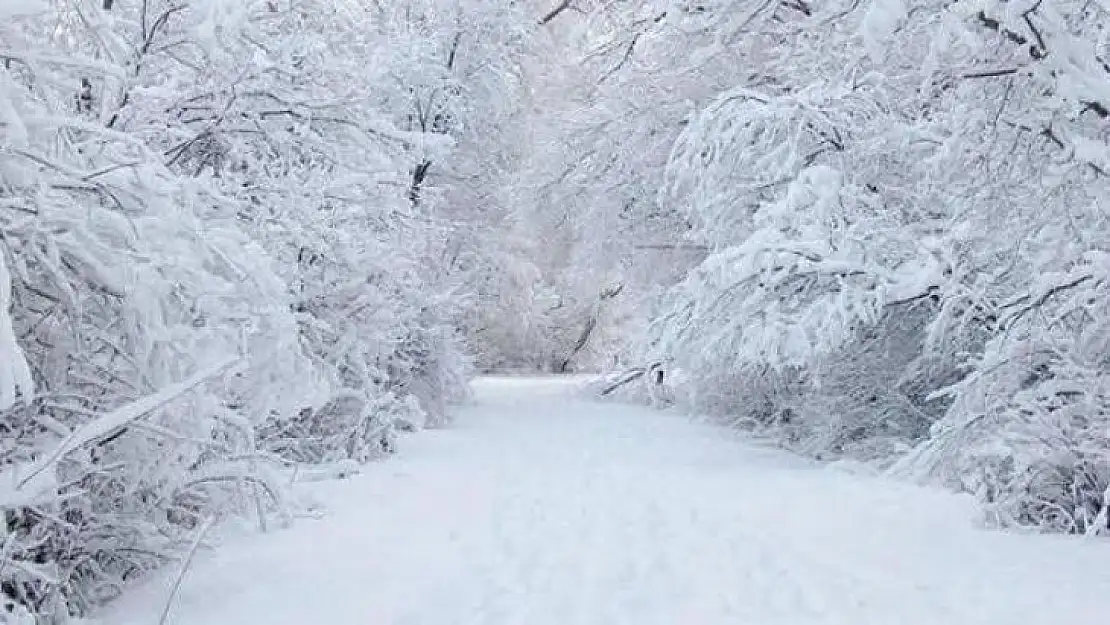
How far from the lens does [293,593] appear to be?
16.2 ft

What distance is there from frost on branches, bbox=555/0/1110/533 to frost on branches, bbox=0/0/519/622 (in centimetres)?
269

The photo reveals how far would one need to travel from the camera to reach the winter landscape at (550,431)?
4.26 metres

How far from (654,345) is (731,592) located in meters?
7.78

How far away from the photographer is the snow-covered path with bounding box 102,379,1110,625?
15.6ft

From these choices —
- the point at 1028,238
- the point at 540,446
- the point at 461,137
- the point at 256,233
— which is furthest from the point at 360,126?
the point at 461,137

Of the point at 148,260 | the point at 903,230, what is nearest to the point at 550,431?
the point at 903,230

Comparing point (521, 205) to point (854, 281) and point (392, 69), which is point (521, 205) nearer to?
point (392, 69)

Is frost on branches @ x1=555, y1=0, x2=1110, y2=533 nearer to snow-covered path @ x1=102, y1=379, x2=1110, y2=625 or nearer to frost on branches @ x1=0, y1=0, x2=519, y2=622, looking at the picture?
snow-covered path @ x1=102, y1=379, x2=1110, y2=625

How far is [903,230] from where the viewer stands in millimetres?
10766

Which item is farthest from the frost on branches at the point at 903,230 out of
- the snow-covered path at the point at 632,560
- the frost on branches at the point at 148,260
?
the frost on branches at the point at 148,260

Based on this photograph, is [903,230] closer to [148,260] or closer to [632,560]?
[632,560]

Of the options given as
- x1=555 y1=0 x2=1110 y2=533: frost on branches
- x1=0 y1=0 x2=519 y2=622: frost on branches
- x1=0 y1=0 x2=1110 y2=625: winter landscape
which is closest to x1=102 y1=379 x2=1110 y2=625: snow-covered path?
x1=0 y1=0 x2=1110 y2=625: winter landscape

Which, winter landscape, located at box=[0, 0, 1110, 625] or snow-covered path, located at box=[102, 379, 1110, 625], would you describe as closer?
winter landscape, located at box=[0, 0, 1110, 625]

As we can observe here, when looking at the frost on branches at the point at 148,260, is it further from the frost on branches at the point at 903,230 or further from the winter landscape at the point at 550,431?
the frost on branches at the point at 903,230
